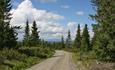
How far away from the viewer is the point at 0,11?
60.6m

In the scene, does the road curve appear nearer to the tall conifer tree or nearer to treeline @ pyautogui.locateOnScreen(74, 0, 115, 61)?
treeline @ pyautogui.locateOnScreen(74, 0, 115, 61)

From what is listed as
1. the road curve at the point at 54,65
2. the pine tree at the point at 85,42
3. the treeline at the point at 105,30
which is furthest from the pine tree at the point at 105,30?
the pine tree at the point at 85,42

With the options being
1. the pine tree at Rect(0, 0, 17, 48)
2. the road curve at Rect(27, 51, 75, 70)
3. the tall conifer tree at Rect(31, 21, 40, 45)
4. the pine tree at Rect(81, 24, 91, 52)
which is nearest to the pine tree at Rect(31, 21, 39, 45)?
the tall conifer tree at Rect(31, 21, 40, 45)

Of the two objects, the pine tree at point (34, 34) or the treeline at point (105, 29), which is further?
the pine tree at point (34, 34)

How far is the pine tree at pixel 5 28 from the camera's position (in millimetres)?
58628

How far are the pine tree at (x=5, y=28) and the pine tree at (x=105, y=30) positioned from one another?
24445mm

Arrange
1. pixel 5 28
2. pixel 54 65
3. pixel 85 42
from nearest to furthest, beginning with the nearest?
pixel 54 65 < pixel 5 28 < pixel 85 42

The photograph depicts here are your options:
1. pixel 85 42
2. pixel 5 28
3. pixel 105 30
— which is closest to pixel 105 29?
pixel 105 30

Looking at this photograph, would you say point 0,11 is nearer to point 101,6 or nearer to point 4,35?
point 4,35

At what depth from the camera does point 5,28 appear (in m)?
61.2

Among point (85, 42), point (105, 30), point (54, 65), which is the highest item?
point (105, 30)

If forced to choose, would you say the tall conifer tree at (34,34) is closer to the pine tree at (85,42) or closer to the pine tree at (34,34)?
the pine tree at (34,34)

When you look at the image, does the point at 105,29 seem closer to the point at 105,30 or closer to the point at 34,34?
the point at 105,30

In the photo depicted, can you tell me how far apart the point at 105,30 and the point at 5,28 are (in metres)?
28.9
